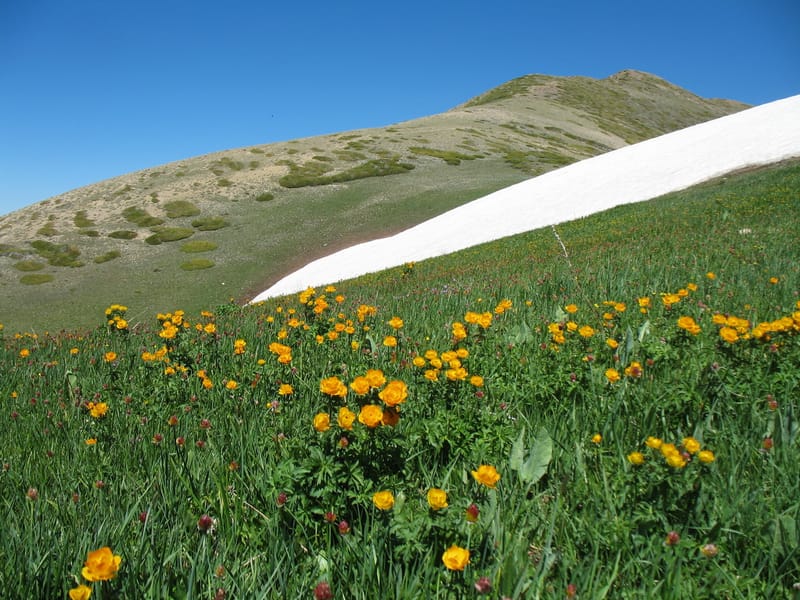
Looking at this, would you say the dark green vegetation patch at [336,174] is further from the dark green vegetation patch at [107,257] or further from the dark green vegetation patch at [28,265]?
the dark green vegetation patch at [28,265]

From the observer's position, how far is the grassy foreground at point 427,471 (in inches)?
60.5

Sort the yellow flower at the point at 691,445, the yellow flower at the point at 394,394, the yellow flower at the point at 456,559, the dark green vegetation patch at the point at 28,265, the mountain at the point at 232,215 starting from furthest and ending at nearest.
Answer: the dark green vegetation patch at the point at 28,265, the mountain at the point at 232,215, the yellow flower at the point at 394,394, the yellow flower at the point at 691,445, the yellow flower at the point at 456,559

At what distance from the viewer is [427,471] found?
84.0 inches

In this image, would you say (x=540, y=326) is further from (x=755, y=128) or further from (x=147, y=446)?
(x=755, y=128)

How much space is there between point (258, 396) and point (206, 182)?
47038mm

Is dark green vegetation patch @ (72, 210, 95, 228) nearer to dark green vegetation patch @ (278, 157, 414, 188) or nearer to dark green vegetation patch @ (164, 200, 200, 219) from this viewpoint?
dark green vegetation patch @ (164, 200, 200, 219)

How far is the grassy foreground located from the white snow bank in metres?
16.6

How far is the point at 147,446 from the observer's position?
2.42 metres

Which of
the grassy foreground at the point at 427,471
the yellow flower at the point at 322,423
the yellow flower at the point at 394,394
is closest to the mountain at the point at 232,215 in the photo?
the grassy foreground at the point at 427,471

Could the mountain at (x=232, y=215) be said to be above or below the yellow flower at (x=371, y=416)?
above

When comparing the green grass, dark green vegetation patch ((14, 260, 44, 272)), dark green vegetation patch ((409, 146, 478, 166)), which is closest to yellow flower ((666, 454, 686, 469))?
the green grass

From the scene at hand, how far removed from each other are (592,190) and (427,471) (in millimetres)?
25683

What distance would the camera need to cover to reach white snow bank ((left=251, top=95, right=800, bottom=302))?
2131 cm

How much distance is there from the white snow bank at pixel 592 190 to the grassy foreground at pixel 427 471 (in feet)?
54.5
